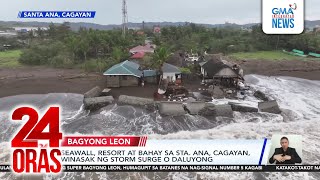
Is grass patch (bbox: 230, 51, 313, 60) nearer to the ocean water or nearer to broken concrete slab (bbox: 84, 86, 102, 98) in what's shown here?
the ocean water

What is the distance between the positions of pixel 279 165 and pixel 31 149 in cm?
529

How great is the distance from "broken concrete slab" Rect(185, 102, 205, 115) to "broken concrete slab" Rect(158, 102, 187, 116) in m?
0.33

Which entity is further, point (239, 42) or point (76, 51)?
point (239, 42)

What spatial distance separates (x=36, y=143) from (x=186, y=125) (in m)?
11.0

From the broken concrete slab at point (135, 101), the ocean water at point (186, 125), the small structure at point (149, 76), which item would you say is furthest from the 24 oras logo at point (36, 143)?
the small structure at point (149, 76)

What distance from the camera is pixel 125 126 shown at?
49.2ft

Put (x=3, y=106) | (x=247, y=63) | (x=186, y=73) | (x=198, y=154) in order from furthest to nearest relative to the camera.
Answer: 1. (x=247, y=63)
2. (x=186, y=73)
3. (x=3, y=106)
4. (x=198, y=154)

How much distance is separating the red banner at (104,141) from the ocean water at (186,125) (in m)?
3.35

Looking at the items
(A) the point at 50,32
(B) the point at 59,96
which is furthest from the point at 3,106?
(A) the point at 50,32

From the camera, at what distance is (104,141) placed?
676cm

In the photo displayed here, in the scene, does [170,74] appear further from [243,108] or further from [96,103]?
[243,108]

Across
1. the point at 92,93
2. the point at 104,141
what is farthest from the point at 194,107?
the point at 104,141

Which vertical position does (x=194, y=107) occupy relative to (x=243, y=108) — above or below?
above

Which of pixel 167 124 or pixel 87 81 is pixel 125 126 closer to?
pixel 167 124
